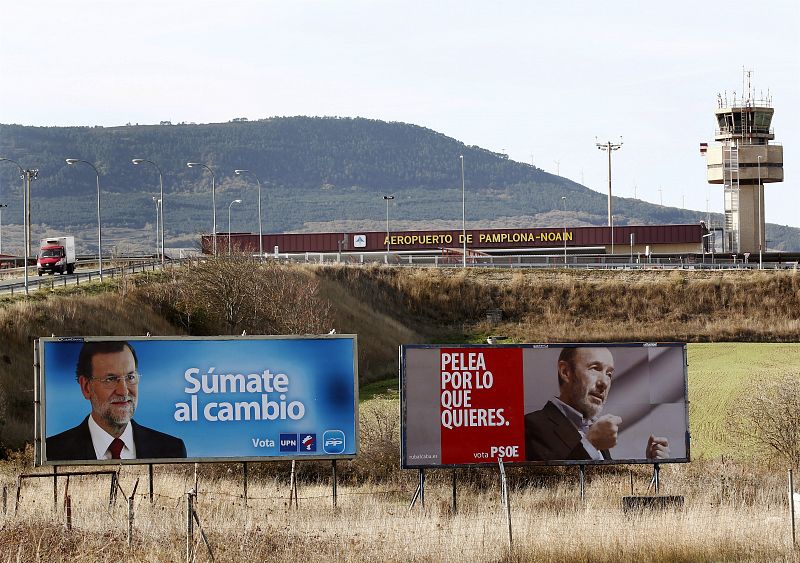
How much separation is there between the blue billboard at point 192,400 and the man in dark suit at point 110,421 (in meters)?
0.02

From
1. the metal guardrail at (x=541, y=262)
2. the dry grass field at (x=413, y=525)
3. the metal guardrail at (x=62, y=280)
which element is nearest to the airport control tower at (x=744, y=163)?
the metal guardrail at (x=541, y=262)

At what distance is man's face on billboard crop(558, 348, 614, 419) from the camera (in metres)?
25.3

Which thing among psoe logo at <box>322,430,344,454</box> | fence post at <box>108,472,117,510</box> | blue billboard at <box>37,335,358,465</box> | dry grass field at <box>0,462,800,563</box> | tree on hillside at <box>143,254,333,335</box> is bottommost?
dry grass field at <box>0,462,800,563</box>

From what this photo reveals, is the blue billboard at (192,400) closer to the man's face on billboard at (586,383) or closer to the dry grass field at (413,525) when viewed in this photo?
the dry grass field at (413,525)

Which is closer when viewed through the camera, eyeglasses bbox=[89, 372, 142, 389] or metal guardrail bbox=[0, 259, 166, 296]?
eyeglasses bbox=[89, 372, 142, 389]

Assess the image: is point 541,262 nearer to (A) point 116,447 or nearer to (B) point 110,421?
(B) point 110,421

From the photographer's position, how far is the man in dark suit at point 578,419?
2516cm

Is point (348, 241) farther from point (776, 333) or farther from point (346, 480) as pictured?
point (346, 480)

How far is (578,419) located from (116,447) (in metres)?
10.3

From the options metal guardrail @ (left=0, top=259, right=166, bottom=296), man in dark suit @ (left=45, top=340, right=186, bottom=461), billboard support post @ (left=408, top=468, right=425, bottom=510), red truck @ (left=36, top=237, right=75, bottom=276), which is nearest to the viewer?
billboard support post @ (left=408, top=468, right=425, bottom=510)

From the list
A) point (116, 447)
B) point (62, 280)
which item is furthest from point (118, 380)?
point (62, 280)

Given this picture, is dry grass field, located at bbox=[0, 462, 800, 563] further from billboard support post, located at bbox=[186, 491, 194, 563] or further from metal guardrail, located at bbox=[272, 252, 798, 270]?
metal guardrail, located at bbox=[272, 252, 798, 270]

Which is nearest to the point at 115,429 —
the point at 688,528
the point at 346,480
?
the point at 346,480

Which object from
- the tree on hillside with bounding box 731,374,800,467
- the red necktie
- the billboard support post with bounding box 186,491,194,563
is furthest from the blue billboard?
the tree on hillside with bounding box 731,374,800,467
